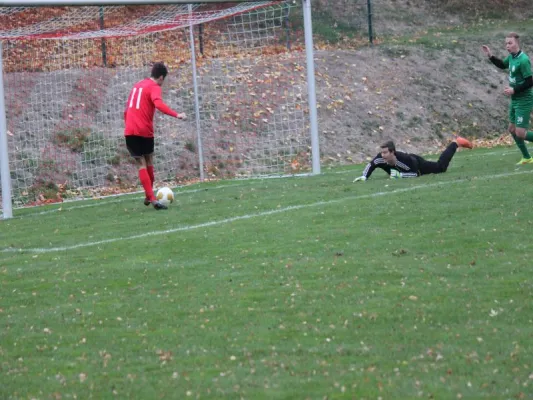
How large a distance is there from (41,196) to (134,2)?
5004mm

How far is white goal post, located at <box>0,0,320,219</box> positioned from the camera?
59.2ft

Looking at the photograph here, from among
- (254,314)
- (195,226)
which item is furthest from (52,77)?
(254,314)

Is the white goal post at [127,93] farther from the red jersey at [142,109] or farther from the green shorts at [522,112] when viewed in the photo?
the red jersey at [142,109]

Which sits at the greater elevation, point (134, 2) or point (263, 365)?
point (134, 2)

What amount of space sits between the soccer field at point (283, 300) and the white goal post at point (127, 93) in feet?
19.2

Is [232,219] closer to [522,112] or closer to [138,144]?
[138,144]

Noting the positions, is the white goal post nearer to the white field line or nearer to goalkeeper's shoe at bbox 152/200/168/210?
the white field line

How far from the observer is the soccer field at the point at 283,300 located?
17.5ft

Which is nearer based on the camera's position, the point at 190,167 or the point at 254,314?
the point at 254,314

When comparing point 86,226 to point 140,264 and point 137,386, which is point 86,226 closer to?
point 140,264

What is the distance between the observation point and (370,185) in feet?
44.6

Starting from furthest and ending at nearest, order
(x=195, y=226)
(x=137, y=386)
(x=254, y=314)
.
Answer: (x=195, y=226) → (x=254, y=314) → (x=137, y=386)

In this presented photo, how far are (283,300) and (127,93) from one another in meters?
14.0

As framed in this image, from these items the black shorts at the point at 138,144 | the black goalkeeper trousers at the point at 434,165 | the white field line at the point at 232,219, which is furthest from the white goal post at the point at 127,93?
the black shorts at the point at 138,144
